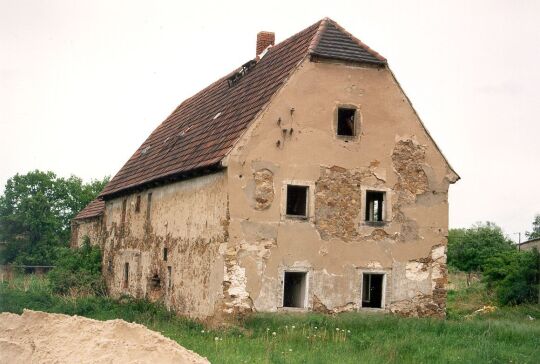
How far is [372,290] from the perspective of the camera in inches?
858

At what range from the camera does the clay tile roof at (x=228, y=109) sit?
1995cm

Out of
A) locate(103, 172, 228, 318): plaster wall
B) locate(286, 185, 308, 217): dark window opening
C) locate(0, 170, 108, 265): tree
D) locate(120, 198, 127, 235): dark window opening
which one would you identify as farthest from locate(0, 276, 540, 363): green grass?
locate(0, 170, 108, 265): tree

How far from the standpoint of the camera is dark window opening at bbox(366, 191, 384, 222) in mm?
20453

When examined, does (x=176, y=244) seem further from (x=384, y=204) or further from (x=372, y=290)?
(x=384, y=204)

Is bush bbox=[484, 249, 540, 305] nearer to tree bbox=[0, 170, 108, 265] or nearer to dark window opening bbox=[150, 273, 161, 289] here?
dark window opening bbox=[150, 273, 161, 289]

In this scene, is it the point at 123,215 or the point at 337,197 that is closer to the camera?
the point at 337,197

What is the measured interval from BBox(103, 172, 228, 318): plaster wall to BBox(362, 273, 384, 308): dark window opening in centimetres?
422

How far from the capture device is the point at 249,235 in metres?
18.9

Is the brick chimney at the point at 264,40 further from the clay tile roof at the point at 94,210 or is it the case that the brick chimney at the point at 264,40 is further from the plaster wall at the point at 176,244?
the clay tile roof at the point at 94,210

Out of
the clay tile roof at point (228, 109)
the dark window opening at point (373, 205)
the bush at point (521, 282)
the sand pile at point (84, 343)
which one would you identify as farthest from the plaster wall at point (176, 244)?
the bush at point (521, 282)

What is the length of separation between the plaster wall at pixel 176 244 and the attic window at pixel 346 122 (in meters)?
3.48

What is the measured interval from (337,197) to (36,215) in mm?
44052

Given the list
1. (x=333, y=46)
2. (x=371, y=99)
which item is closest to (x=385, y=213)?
(x=371, y=99)

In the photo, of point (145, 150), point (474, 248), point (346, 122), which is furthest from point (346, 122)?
point (474, 248)
